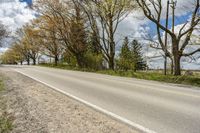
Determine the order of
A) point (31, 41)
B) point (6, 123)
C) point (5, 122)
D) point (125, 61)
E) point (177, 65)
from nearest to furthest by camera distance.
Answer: point (6, 123) < point (5, 122) < point (177, 65) < point (125, 61) < point (31, 41)

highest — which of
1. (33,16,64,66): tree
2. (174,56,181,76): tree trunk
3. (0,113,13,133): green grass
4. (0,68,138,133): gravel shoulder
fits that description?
(33,16,64,66): tree

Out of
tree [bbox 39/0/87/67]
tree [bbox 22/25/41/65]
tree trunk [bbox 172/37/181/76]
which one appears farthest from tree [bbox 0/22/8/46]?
tree trunk [bbox 172/37/181/76]

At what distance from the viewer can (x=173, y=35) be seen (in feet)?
91.8

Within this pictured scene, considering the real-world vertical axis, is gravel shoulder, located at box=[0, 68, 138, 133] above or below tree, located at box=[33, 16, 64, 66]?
below

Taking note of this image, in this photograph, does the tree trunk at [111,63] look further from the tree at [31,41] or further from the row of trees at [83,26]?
the tree at [31,41]

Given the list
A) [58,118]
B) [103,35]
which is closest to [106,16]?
[103,35]

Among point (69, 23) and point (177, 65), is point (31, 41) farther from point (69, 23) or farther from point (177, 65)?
point (177, 65)

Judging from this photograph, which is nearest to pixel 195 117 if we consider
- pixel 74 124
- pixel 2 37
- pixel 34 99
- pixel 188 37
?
pixel 74 124

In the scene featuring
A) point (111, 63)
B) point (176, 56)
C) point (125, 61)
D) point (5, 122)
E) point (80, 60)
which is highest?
point (176, 56)

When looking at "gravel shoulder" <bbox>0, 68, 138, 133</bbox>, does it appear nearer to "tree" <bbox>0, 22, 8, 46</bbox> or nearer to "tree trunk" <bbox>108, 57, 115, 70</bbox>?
"tree trunk" <bbox>108, 57, 115, 70</bbox>

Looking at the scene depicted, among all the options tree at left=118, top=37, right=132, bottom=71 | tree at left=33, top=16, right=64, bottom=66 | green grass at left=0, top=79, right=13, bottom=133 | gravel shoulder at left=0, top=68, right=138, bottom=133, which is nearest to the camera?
gravel shoulder at left=0, top=68, right=138, bottom=133

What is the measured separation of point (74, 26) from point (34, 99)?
3633 centimetres

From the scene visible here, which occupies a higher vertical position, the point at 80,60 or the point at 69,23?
the point at 69,23

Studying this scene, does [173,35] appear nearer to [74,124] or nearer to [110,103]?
[110,103]
